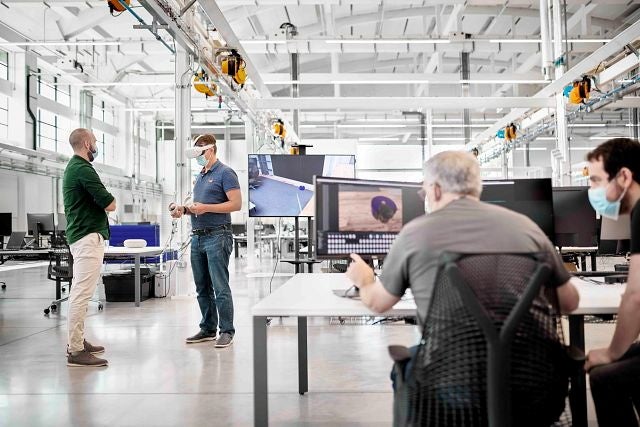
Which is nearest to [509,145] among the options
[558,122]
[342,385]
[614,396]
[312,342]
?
[558,122]

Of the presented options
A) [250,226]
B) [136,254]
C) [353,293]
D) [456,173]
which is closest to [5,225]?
[136,254]

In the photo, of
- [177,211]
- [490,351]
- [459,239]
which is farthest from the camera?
[177,211]

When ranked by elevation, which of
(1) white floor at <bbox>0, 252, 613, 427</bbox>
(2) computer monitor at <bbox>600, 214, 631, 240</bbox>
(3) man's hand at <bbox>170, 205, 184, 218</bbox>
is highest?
(3) man's hand at <bbox>170, 205, 184, 218</bbox>

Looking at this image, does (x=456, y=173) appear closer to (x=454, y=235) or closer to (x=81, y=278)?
(x=454, y=235)

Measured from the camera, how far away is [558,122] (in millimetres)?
7852

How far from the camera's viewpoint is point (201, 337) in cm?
404

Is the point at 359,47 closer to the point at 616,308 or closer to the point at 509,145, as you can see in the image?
the point at 509,145

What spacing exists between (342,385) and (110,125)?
15.1 m

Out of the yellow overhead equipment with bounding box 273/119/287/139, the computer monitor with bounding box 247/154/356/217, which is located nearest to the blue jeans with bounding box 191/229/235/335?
the computer monitor with bounding box 247/154/356/217

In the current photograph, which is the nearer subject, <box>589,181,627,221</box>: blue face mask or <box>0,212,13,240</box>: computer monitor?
<box>589,181,627,221</box>: blue face mask

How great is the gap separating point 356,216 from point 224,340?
6.37 ft

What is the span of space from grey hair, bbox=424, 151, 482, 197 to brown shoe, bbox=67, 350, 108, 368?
2.84 m

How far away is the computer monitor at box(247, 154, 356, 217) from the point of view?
165 inches

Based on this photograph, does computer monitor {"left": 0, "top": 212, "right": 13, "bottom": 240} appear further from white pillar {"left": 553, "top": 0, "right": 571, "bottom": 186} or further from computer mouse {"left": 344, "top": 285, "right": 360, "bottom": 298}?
white pillar {"left": 553, "top": 0, "right": 571, "bottom": 186}
